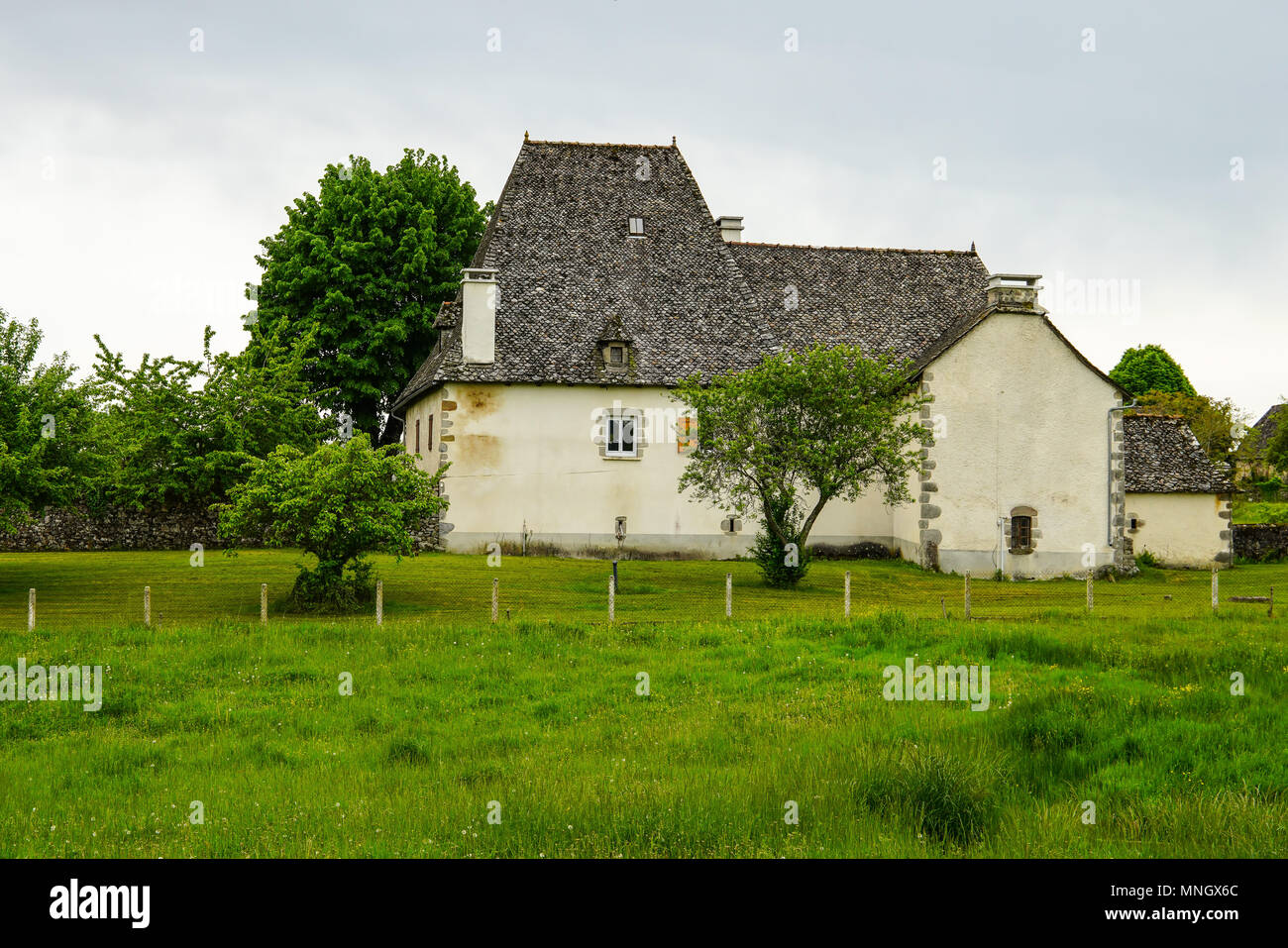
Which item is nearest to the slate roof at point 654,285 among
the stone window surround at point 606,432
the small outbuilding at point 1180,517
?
the stone window surround at point 606,432

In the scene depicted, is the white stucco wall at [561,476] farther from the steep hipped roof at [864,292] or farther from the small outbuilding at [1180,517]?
the small outbuilding at [1180,517]

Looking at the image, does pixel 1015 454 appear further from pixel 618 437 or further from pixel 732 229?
pixel 732 229

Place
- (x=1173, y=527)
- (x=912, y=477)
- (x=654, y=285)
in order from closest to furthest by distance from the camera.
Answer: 1. (x=912, y=477)
2. (x=654, y=285)
3. (x=1173, y=527)

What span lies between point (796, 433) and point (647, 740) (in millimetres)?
16057

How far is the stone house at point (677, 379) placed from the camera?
33438 millimetres

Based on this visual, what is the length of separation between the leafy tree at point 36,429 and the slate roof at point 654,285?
39.6ft

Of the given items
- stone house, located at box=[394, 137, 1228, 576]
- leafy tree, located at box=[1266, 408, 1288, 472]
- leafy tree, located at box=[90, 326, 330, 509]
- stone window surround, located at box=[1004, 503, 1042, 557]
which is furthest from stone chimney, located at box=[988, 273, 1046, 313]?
leafy tree, located at box=[1266, 408, 1288, 472]

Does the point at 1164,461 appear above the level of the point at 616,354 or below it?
below

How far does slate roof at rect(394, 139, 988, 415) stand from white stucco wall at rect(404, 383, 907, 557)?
75cm

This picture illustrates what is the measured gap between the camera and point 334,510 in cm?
2202

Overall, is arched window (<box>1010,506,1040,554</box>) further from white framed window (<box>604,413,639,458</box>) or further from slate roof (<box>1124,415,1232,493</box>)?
white framed window (<box>604,413,639,458</box>)

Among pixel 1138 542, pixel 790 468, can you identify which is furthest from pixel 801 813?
pixel 1138 542

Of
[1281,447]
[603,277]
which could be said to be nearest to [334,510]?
[603,277]
